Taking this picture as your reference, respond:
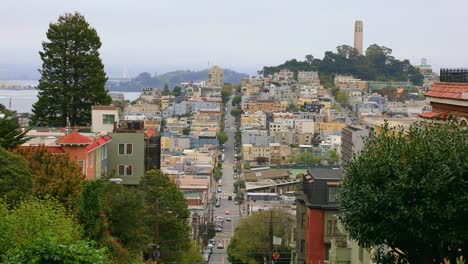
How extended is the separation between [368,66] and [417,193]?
168 meters

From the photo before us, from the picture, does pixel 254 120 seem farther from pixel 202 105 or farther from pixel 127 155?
pixel 127 155

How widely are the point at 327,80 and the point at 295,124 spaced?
38865mm

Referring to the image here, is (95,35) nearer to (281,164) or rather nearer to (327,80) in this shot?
(281,164)

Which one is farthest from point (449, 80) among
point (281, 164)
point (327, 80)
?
point (327, 80)

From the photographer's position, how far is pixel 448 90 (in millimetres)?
10344

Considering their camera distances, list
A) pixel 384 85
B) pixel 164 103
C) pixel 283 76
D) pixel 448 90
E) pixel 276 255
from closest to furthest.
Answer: pixel 448 90 → pixel 276 255 → pixel 164 103 → pixel 384 85 → pixel 283 76

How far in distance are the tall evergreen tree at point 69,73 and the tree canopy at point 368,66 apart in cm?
15276

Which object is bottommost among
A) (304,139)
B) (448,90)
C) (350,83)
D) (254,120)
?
(304,139)

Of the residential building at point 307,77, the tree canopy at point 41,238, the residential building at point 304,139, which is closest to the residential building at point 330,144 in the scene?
the residential building at point 304,139

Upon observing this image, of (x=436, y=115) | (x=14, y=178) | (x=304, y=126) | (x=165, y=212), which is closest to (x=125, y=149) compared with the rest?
(x=165, y=212)

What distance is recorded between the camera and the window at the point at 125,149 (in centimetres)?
1950

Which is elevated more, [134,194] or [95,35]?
[95,35]

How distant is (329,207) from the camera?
18.8 meters

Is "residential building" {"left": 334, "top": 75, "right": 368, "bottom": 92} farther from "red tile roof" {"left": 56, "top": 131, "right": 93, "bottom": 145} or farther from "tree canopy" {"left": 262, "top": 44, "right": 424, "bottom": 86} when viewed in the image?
"red tile roof" {"left": 56, "top": 131, "right": 93, "bottom": 145}
